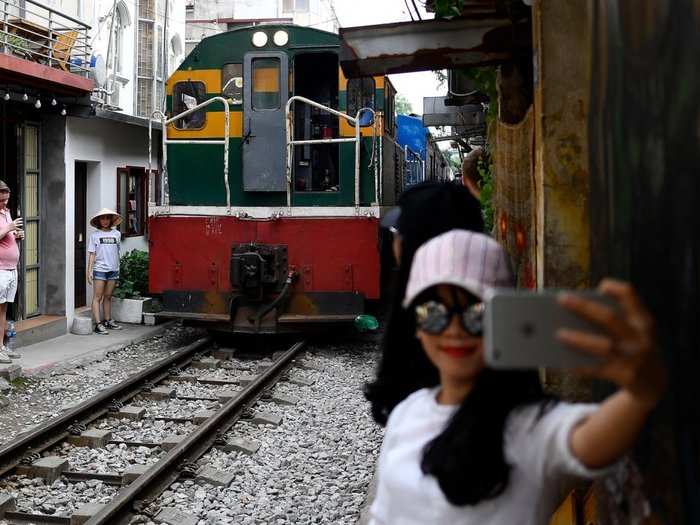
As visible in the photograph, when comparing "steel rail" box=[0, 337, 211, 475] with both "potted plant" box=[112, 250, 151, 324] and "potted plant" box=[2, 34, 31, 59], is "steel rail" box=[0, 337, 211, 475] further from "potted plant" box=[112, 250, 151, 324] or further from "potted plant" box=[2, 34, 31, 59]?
"potted plant" box=[2, 34, 31, 59]

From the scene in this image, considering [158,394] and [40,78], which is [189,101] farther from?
[158,394]

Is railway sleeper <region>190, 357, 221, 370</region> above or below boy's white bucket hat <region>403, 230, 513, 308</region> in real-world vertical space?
below

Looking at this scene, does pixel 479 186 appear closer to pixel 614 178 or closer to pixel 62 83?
pixel 614 178

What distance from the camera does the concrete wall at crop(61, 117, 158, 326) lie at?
39.8 ft

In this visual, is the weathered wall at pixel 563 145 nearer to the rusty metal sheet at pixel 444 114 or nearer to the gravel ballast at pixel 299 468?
the gravel ballast at pixel 299 468

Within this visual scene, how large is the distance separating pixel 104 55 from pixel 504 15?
1225cm

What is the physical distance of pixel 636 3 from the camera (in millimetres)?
1722

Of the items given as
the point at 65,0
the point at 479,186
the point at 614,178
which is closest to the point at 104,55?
the point at 65,0

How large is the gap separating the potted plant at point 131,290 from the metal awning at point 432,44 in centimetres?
832

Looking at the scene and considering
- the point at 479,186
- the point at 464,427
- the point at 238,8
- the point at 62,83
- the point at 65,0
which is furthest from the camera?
the point at 238,8

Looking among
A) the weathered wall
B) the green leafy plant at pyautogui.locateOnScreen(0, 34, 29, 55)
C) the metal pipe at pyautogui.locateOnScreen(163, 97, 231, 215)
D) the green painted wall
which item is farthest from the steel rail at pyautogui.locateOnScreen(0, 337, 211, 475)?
the weathered wall

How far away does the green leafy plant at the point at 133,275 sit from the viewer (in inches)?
498

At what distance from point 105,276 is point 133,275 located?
50.2 inches

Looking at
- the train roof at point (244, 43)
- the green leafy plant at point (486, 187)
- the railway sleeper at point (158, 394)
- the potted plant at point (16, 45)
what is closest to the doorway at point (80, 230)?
the potted plant at point (16, 45)
